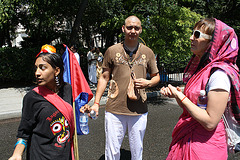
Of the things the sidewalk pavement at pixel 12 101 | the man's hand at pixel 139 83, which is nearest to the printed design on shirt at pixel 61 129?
the man's hand at pixel 139 83

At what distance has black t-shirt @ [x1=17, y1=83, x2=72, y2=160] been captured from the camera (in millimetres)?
1788

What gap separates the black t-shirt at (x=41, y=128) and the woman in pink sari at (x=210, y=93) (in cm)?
102

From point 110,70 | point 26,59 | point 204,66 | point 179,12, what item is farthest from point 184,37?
point 26,59

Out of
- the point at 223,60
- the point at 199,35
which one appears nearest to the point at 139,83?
the point at 199,35

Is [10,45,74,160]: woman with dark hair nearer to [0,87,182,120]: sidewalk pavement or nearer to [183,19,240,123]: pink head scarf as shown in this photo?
[183,19,240,123]: pink head scarf

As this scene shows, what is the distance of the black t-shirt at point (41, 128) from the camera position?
1.79 metres

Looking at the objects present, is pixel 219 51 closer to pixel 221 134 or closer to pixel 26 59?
pixel 221 134

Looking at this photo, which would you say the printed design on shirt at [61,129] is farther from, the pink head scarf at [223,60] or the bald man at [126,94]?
the pink head scarf at [223,60]

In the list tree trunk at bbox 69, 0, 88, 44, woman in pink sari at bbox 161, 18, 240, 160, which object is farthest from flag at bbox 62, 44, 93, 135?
tree trunk at bbox 69, 0, 88, 44

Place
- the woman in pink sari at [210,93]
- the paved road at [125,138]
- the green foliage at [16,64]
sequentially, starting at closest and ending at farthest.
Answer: the woman in pink sari at [210,93]
the paved road at [125,138]
the green foliage at [16,64]

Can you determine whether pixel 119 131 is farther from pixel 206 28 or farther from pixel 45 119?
pixel 206 28

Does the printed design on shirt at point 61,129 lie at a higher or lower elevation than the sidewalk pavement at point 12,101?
higher

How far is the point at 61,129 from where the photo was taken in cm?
192

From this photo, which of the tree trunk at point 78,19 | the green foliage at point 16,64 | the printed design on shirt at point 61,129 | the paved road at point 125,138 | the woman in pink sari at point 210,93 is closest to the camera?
the woman in pink sari at point 210,93
